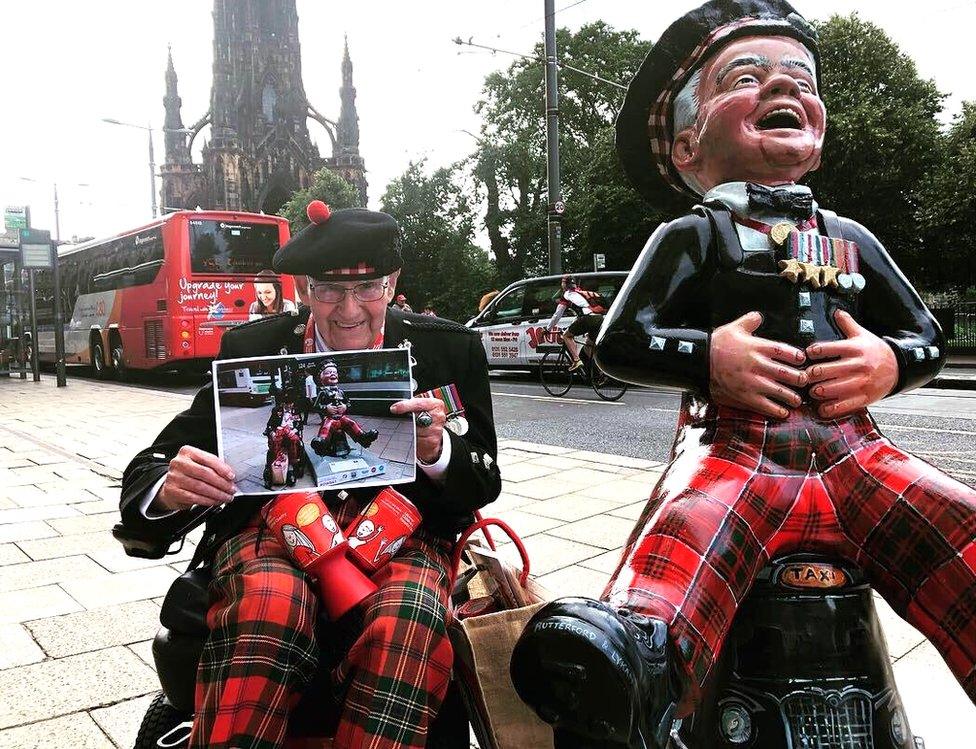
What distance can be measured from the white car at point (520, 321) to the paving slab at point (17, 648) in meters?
9.12

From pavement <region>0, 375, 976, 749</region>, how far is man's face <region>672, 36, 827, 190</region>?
1.50 m

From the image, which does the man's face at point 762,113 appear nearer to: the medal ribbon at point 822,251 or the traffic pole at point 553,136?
the medal ribbon at point 822,251

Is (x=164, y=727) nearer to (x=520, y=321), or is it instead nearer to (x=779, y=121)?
(x=779, y=121)

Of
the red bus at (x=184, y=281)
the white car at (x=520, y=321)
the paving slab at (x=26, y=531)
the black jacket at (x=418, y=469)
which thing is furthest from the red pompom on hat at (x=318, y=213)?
the red bus at (x=184, y=281)

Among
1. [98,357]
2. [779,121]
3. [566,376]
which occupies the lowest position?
[566,376]

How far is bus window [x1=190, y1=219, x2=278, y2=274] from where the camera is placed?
1419cm

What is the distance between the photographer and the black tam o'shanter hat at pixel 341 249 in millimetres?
1826

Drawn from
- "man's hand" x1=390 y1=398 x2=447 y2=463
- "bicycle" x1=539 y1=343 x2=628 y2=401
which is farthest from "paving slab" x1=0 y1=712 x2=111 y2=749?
"bicycle" x1=539 y1=343 x2=628 y2=401

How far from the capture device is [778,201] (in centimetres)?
161

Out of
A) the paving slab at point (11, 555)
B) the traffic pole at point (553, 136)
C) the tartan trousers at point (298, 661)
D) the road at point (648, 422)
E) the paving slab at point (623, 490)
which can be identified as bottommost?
the paving slab at point (11, 555)

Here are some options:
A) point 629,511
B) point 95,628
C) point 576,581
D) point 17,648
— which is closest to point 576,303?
point 629,511

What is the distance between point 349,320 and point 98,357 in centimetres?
1748

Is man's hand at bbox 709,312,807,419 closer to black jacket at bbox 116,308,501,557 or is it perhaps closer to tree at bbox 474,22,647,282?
black jacket at bbox 116,308,501,557

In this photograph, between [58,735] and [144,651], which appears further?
[144,651]
